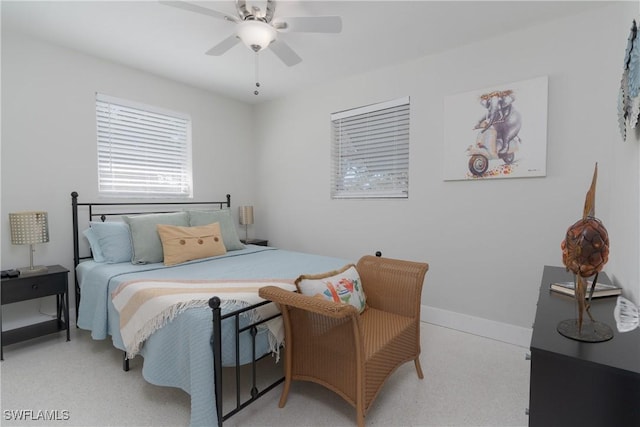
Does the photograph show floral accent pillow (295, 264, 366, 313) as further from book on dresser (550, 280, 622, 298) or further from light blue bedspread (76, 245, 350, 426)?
book on dresser (550, 280, 622, 298)

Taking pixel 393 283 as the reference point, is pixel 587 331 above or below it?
above

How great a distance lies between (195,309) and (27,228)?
73.7 inches

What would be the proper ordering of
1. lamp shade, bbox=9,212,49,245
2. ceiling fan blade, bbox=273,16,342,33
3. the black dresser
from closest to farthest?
the black dresser < ceiling fan blade, bbox=273,16,342,33 < lamp shade, bbox=9,212,49,245

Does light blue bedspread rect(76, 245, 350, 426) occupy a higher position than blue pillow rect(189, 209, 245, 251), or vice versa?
blue pillow rect(189, 209, 245, 251)

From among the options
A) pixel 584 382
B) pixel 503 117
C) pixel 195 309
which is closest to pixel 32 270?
pixel 195 309

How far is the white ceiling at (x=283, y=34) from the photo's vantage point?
2.21 metres

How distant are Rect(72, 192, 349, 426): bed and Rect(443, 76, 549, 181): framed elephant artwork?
1471 mm

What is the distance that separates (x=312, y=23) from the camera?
1.97m

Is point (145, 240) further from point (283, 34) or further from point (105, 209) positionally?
point (283, 34)

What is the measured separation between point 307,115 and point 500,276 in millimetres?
2760

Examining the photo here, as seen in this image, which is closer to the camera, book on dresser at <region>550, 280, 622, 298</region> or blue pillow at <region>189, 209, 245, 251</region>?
book on dresser at <region>550, 280, 622, 298</region>

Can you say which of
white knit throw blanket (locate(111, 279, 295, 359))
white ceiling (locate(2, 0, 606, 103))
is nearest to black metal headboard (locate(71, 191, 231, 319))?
white knit throw blanket (locate(111, 279, 295, 359))

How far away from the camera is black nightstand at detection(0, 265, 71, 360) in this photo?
2.30 metres

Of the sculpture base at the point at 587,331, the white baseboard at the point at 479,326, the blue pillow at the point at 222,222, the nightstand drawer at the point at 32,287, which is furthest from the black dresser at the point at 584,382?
the nightstand drawer at the point at 32,287
